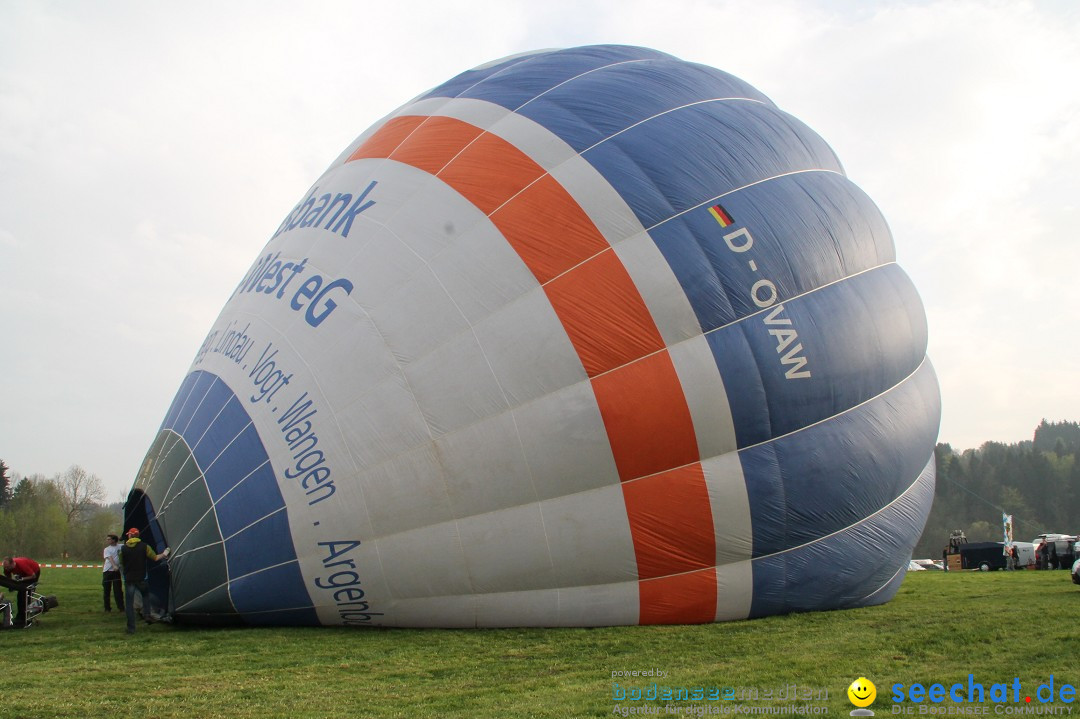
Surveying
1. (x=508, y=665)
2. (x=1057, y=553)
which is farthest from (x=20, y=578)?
(x=1057, y=553)

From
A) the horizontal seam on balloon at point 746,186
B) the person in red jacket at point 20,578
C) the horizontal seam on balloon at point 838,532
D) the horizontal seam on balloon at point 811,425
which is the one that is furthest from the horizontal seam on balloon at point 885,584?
the person in red jacket at point 20,578

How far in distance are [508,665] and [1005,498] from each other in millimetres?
66935

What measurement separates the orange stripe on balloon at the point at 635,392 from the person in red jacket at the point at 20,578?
15.9 ft

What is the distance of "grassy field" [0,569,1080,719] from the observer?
12.0 ft

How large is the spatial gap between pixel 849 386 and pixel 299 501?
157 inches

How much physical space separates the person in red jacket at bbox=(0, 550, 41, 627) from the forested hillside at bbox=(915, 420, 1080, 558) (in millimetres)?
59196

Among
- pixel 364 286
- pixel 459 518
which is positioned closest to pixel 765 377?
pixel 459 518

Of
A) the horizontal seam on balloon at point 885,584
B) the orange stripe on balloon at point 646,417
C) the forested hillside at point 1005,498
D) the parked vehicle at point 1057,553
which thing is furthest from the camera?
the forested hillside at point 1005,498

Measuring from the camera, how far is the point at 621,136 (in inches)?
247

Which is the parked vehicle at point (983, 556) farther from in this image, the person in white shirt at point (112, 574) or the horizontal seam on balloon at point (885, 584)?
the person in white shirt at point (112, 574)

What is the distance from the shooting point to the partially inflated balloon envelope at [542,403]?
5.42 m

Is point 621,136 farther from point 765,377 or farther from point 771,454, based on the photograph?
point 771,454

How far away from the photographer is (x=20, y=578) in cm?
692

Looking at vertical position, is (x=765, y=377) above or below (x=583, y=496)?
above
